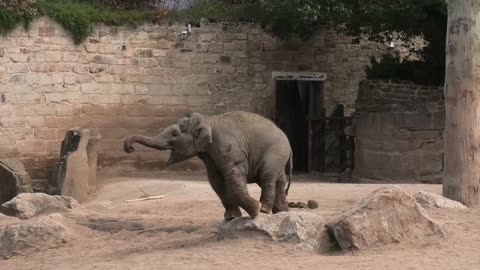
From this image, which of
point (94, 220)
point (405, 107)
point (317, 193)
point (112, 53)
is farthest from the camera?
point (112, 53)

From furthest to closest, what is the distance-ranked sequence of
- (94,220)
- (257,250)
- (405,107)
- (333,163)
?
(333,163) < (405,107) < (94,220) < (257,250)

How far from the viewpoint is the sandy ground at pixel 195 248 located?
20.4 feet

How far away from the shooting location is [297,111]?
19.0 meters

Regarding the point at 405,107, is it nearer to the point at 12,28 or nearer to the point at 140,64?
the point at 140,64

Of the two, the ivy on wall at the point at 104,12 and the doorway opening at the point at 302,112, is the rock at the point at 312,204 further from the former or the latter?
the ivy on wall at the point at 104,12

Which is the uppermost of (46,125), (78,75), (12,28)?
(12,28)

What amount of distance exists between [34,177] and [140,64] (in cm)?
326

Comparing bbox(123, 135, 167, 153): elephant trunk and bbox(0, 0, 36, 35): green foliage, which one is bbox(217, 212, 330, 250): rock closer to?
bbox(123, 135, 167, 153): elephant trunk

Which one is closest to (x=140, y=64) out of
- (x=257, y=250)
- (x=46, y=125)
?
(x=46, y=125)

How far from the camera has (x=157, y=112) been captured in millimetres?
16062

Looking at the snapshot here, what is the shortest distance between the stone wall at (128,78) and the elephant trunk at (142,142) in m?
8.77

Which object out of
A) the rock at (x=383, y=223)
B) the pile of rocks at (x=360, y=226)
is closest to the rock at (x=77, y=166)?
the pile of rocks at (x=360, y=226)

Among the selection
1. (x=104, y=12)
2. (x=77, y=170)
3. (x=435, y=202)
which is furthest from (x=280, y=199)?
(x=104, y=12)

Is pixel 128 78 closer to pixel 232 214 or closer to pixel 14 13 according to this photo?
pixel 14 13
